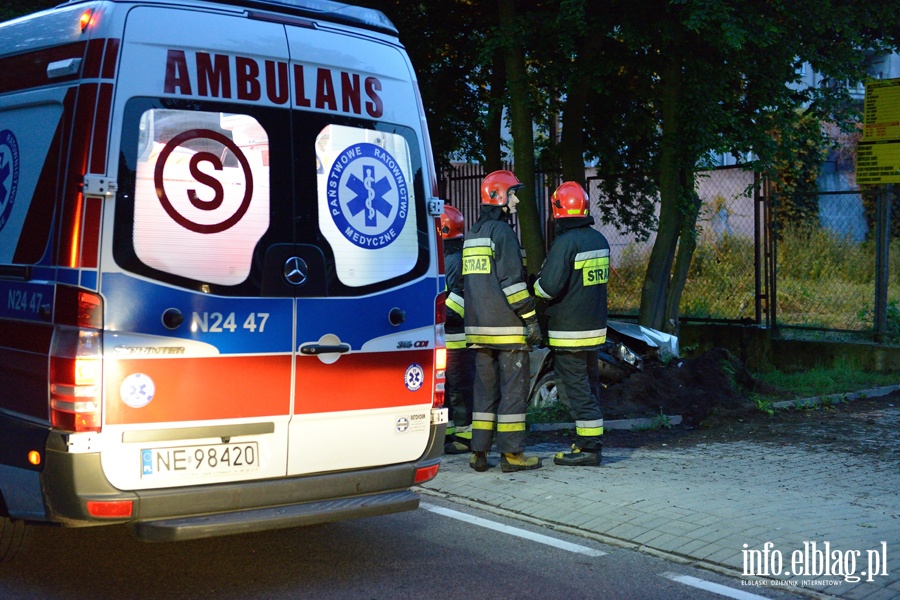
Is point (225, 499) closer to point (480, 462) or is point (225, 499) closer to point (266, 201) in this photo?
point (266, 201)

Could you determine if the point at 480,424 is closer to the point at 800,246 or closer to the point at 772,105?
the point at 772,105

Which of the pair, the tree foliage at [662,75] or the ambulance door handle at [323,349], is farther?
the tree foliage at [662,75]

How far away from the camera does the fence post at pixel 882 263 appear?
40.4ft

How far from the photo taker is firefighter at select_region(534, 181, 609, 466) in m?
7.77

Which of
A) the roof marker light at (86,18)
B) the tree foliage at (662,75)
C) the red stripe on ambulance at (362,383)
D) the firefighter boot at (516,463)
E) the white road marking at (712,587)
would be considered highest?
the tree foliage at (662,75)

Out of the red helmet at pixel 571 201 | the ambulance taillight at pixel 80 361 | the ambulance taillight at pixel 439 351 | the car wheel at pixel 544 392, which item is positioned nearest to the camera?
the ambulance taillight at pixel 80 361

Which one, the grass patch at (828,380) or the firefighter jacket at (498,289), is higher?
the firefighter jacket at (498,289)

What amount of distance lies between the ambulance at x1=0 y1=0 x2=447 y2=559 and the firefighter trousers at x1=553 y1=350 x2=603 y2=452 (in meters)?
2.43

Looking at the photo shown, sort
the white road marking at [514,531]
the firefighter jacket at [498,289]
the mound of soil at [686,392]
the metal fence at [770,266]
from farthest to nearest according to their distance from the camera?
the metal fence at [770,266] → the mound of soil at [686,392] → the firefighter jacket at [498,289] → the white road marking at [514,531]

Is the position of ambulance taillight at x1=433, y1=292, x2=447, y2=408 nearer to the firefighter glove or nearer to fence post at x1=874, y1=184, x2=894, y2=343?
the firefighter glove

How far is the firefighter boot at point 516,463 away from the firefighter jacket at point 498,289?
0.78m

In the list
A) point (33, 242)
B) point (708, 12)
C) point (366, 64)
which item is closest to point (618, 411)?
point (708, 12)

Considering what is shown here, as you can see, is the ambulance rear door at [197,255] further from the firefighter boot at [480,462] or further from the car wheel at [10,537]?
the firefighter boot at [480,462]

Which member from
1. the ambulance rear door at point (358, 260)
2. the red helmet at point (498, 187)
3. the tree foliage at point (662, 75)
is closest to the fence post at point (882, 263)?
the tree foliage at point (662, 75)
